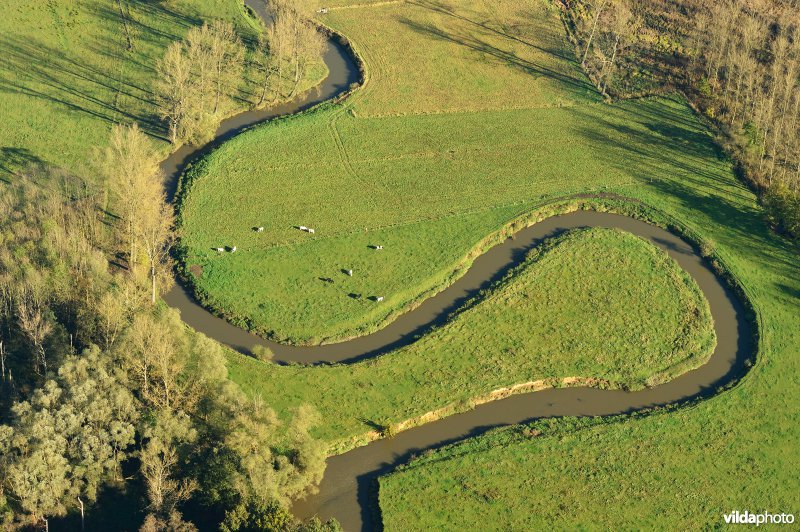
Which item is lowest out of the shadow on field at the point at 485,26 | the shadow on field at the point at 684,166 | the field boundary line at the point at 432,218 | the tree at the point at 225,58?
the field boundary line at the point at 432,218

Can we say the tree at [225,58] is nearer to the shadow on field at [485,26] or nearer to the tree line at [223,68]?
the tree line at [223,68]

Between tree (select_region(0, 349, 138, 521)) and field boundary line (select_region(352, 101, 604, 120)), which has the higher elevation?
field boundary line (select_region(352, 101, 604, 120))

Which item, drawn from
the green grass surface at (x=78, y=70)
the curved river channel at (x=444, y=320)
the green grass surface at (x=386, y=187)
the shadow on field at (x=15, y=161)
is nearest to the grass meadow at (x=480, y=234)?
the green grass surface at (x=386, y=187)

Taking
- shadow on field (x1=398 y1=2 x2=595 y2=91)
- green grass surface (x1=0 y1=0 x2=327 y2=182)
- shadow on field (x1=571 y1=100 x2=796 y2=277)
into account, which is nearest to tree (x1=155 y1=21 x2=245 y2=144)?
green grass surface (x1=0 y1=0 x2=327 y2=182)

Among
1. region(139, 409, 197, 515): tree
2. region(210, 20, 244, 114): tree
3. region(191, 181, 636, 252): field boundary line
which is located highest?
region(210, 20, 244, 114): tree

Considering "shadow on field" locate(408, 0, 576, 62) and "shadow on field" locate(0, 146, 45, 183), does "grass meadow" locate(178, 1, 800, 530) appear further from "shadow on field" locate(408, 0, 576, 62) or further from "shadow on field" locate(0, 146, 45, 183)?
"shadow on field" locate(0, 146, 45, 183)
